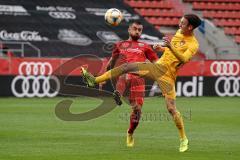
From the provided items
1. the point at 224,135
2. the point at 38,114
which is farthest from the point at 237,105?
the point at 224,135

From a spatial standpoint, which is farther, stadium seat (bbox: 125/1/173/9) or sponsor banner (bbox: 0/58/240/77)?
stadium seat (bbox: 125/1/173/9)

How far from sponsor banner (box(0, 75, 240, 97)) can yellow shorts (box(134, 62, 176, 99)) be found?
13.2 m

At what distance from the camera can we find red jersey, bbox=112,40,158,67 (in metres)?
13.4

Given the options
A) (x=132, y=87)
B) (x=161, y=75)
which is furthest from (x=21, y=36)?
(x=161, y=75)

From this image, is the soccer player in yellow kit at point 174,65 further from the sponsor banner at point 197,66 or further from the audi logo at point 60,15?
the audi logo at point 60,15

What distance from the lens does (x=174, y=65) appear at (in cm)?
1242

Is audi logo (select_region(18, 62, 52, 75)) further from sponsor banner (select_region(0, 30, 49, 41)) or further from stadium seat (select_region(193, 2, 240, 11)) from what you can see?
stadium seat (select_region(193, 2, 240, 11))

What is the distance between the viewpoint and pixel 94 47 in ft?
102

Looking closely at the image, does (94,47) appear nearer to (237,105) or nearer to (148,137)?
(237,105)

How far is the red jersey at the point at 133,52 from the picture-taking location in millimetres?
13443

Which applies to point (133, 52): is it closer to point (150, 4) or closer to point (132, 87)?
point (132, 87)

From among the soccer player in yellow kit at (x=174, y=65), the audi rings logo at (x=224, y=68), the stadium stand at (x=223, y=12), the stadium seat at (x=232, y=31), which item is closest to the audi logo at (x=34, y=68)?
the audi rings logo at (x=224, y=68)

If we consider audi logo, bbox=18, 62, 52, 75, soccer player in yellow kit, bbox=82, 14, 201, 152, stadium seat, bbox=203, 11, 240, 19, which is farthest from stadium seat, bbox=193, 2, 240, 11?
soccer player in yellow kit, bbox=82, 14, 201, 152

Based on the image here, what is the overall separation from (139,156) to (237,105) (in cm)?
1381
